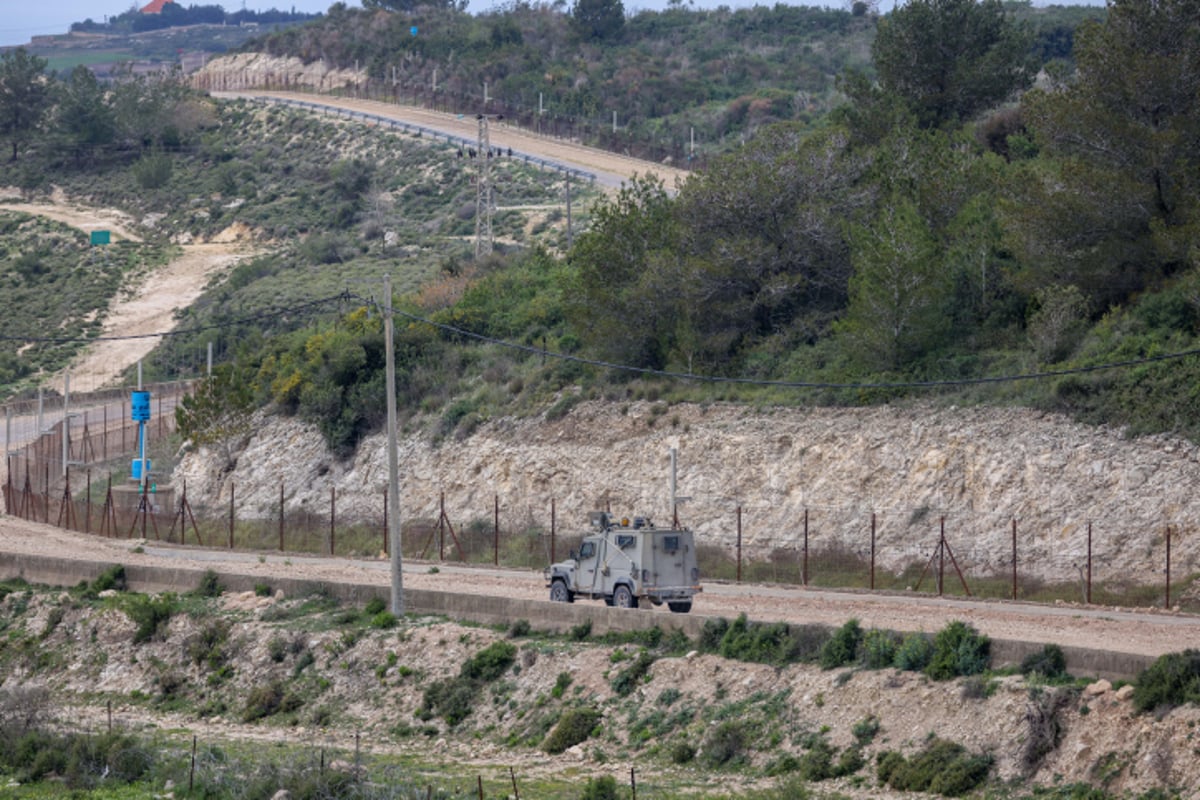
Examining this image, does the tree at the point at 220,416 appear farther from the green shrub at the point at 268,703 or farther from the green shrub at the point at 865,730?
the green shrub at the point at 865,730

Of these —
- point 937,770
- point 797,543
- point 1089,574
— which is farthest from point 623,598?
point 937,770

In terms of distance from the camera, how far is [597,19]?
484ft

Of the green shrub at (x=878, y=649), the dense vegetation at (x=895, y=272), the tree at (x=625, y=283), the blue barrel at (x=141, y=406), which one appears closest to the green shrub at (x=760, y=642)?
the green shrub at (x=878, y=649)

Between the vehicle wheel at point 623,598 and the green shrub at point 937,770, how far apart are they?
9.49m

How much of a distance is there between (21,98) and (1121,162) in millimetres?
104055

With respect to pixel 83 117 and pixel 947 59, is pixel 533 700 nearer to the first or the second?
pixel 947 59

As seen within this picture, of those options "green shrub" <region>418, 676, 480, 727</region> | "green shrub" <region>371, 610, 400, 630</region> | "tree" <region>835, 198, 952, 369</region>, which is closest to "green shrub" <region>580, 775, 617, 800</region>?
"green shrub" <region>418, 676, 480, 727</region>

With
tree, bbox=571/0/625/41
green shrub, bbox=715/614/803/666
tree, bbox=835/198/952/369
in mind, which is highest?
tree, bbox=571/0/625/41

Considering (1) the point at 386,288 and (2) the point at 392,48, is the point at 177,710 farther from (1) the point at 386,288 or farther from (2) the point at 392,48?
(2) the point at 392,48

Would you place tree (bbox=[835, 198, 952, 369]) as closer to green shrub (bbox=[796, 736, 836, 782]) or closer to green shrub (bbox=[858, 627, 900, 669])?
green shrub (bbox=[858, 627, 900, 669])

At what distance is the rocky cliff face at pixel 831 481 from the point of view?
3628cm

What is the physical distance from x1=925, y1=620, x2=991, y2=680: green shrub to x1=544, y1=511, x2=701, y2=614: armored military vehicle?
7.80 metres

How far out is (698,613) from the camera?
31.8 m

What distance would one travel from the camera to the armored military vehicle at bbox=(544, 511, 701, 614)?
105 feet
